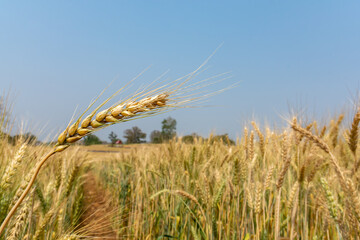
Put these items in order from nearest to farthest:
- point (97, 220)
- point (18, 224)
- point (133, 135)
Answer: point (18, 224)
point (97, 220)
point (133, 135)

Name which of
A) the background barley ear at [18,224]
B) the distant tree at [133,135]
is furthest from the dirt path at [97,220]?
the distant tree at [133,135]

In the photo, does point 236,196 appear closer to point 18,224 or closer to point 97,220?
point 97,220

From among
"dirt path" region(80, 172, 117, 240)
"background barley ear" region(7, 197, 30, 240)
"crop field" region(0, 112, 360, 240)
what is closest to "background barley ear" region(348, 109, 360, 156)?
"crop field" region(0, 112, 360, 240)

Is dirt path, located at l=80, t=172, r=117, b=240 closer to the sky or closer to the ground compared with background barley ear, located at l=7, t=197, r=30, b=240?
closer to the ground

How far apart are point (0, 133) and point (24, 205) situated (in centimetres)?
41

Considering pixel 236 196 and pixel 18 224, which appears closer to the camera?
pixel 18 224

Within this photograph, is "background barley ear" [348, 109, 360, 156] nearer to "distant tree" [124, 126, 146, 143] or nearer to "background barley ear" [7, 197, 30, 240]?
"background barley ear" [7, 197, 30, 240]

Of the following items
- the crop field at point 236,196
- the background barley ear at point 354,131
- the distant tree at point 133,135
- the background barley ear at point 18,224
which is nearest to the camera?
the background barley ear at point 18,224

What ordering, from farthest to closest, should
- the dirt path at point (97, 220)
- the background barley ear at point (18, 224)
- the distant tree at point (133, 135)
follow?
the distant tree at point (133, 135) → the dirt path at point (97, 220) → the background barley ear at point (18, 224)

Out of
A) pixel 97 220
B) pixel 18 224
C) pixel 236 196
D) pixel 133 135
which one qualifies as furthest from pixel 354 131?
pixel 133 135

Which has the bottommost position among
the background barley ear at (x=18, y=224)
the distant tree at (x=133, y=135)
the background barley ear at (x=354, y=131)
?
the background barley ear at (x=18, y=224)

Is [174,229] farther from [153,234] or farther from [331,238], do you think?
[331,238]

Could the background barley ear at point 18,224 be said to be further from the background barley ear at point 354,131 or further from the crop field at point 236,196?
the background barley ear at point 354,131

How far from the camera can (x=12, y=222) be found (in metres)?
1.40
